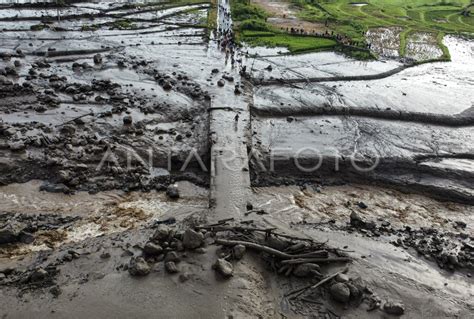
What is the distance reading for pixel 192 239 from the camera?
899 centimetres

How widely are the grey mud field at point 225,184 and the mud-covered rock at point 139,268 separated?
4cm

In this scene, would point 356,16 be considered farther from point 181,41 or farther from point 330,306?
point 330,306

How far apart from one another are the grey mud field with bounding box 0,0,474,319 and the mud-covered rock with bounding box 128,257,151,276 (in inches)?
1.4

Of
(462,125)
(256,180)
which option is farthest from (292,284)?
(462,125)

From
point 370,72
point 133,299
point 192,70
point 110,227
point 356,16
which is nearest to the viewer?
point 133,299

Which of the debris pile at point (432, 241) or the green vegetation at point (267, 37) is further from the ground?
the green vegetation at point (267, 37)

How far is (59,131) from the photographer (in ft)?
44.9

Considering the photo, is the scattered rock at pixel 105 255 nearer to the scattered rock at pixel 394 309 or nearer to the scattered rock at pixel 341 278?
the scattered rock at pixel 341 278

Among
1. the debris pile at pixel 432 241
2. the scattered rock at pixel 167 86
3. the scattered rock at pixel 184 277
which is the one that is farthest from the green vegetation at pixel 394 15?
the scattered rock at pixel 184 277

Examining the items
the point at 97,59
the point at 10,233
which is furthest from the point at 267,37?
the point at 10,233

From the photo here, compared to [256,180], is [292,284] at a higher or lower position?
lower

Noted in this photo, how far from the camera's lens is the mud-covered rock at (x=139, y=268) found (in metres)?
8.28

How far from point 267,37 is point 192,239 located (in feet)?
73.1

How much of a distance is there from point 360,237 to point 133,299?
6.49m
